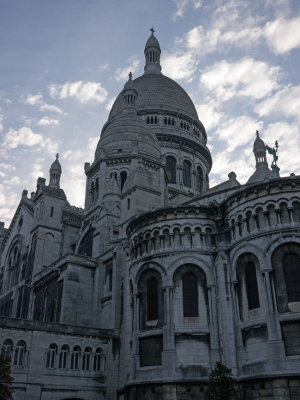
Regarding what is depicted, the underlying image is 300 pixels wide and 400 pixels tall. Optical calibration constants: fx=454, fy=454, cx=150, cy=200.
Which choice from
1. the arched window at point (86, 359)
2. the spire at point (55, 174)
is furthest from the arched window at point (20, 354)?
the spire at point (55, 174)

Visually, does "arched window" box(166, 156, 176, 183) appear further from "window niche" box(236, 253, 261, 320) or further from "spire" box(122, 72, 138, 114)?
"window niche" box(236, 253, 261, 320)

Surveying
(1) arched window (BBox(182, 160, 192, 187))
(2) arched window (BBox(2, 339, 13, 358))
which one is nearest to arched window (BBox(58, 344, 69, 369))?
(2) arched window (BBox(2, 339, 13, 358))

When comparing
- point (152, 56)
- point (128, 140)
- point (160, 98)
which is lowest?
point (128, 140)

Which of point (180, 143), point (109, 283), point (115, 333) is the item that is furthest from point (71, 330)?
point (180, 143)

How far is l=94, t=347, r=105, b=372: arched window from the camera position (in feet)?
117

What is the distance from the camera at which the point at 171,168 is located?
6619cm

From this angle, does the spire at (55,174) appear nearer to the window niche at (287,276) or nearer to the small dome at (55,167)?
the small dome at (55,167)

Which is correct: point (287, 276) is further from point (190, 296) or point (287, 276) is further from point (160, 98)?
point (160, 98)

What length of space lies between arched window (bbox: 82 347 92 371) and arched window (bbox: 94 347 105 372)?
617mm

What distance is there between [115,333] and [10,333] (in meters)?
8.68

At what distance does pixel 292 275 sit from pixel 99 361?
17223 mm

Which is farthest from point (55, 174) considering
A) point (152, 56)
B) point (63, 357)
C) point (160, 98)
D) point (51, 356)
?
point (152, 56)

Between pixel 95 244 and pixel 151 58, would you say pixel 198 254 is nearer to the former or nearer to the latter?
pixel 95 244

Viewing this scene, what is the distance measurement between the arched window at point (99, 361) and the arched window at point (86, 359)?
62cm
